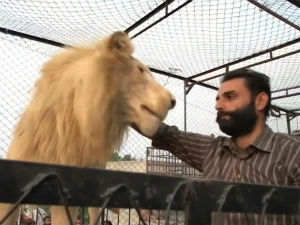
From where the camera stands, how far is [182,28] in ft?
12.1

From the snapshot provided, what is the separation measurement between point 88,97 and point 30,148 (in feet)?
1.06

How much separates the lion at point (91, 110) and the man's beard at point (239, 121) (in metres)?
0.23

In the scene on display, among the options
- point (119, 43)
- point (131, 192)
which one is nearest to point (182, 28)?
point (119, 43)

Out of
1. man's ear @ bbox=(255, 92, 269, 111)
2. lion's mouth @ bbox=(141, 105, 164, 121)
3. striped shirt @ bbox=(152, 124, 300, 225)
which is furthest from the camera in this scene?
man's ear @ bbox=(255, 92, 269, 111)

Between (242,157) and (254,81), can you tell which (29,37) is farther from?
(242,157)

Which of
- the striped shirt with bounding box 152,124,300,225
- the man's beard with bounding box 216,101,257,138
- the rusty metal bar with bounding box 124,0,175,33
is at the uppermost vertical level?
the rusty metal bar with bounding box 124,0,175,33

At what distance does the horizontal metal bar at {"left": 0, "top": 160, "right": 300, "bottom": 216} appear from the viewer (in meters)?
0.50

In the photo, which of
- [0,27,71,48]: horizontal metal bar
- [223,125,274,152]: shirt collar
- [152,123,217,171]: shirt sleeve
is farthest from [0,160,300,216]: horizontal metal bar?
[0,27,71,48]: horizontal metal bar

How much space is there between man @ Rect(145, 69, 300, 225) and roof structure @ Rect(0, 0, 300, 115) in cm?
125

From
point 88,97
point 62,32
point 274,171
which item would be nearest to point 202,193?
point 274,171

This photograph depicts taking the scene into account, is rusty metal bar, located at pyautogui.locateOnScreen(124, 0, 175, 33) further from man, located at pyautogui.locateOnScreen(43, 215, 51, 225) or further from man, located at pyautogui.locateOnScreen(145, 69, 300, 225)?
man, located at pyautogui.locateOnScreen(43, 215, 51, 225)

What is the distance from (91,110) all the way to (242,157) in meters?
0.65

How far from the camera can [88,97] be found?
1.74 meters

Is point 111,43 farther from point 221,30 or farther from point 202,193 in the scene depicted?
point 221,30
